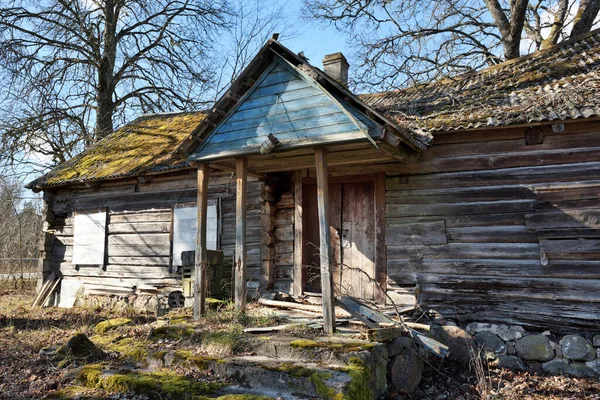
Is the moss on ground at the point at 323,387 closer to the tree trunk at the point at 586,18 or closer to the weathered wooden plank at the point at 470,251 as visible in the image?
the weathered wooden plank at the point at 470,251

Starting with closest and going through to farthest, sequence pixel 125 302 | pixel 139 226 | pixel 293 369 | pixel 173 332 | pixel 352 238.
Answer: pixel 293 369
pixel 173 332
pixel 352 238
pixel 125 302
pixel 139 226

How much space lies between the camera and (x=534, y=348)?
6754mm

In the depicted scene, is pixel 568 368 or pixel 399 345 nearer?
pixel 399 345

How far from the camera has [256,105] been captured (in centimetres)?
735

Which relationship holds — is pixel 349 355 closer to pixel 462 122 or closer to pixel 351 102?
pixel 351 102

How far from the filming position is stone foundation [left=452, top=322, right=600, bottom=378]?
646 cm

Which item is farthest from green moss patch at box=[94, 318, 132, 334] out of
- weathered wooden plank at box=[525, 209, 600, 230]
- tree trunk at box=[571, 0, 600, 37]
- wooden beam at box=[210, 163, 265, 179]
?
tree trunk at box=[571, 0, 600, 37]

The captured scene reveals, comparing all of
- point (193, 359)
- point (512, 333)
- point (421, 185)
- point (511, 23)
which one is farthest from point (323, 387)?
point (511, 23)

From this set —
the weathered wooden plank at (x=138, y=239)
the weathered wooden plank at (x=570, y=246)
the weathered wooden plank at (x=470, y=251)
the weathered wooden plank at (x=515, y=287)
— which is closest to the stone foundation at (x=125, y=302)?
the weathered wooden plank at (x=138, y=239)

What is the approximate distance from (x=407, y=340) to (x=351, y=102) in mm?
3306

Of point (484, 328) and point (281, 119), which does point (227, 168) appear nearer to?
point (281, 119)

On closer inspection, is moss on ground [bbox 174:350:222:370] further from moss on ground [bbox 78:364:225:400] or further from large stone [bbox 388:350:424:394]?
large stone [bbox 388:350:424:394]

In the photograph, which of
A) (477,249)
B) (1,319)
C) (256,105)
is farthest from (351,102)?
(1,319)

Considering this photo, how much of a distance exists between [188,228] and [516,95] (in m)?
7.15
